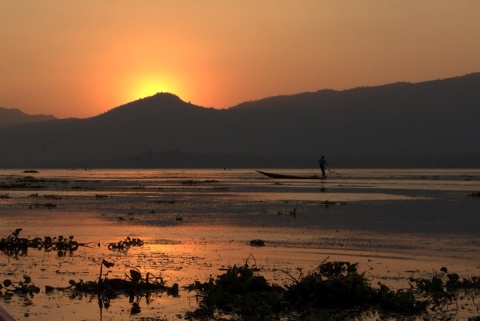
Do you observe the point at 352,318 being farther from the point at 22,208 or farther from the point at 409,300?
the point at 22,208

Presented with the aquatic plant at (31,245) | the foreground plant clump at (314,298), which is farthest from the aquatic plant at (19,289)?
the aquatic plant at (31,245)

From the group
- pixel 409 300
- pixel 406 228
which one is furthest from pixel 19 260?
pixel 406 228

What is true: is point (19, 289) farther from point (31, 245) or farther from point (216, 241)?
point (216, 241)

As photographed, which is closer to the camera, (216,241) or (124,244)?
(124,244)

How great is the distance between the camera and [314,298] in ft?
55.4

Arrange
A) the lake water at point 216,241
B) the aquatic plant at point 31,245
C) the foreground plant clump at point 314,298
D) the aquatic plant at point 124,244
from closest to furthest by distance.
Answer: the foreground plant clump at point 314,298 < the lake water at point 216,241 < the aquatic plant at point 31,245 < the aquatic plant at point 124,244

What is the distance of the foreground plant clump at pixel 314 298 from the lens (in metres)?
16.2

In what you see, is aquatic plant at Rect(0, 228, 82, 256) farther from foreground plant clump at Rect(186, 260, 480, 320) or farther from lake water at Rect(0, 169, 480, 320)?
foreground plant clump at Rect(186, 260, 480, 320)

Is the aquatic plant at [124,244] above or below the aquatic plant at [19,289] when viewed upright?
above

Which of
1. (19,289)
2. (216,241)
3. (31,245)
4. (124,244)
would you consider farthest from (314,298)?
(31,245)

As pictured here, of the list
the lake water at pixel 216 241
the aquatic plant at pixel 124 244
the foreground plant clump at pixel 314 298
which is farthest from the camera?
the aquatic plant at pixel 124 244

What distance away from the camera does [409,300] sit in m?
16.2

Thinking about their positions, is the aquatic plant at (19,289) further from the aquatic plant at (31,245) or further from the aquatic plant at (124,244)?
the aquatic plant at (124,244)

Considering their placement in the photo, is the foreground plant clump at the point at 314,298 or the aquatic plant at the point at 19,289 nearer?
the foreground plant clump at the point at 314,298
